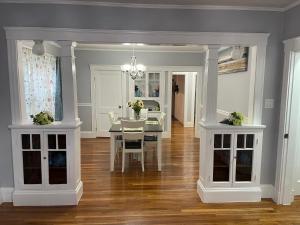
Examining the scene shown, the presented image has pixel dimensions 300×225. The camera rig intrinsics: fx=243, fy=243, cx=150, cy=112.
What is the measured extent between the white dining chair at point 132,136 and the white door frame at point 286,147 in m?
2.14

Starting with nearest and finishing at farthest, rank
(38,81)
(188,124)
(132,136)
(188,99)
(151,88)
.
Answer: (132,136) < (38,81) < (151,88) < (188,124) < (188,99)

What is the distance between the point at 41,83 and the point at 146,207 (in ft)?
11.1

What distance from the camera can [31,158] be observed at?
10.5ft

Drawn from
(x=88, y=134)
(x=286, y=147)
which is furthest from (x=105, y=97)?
(x=286, y=147)

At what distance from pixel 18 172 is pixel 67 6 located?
7.28 feet

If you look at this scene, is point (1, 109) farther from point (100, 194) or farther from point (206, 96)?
point (206, 96)

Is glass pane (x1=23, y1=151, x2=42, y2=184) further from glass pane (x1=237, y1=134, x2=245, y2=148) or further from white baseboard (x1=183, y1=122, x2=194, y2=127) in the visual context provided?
white baseboard (x1=183, y1=122, x2=194, y2=127)

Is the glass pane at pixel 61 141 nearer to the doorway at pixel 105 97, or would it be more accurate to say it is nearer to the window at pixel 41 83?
the window at pixel 41 83

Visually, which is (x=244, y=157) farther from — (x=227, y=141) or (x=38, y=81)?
(x=38, y=81)

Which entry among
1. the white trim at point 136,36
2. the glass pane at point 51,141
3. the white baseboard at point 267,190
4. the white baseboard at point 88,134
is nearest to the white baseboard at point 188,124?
the white baseboard at point 88,134

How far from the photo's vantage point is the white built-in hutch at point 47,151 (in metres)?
3.10

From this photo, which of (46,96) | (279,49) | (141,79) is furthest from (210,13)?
(141,79)

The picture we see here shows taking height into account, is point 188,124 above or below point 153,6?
below

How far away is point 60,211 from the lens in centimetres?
307
